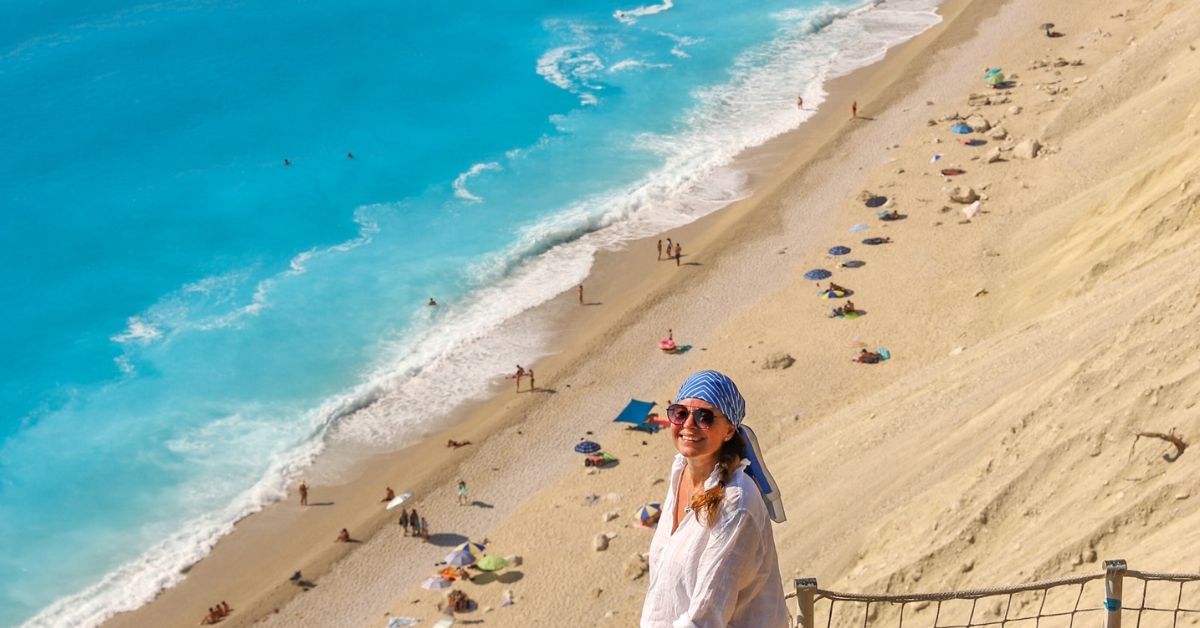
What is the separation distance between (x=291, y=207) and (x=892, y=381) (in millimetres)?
31164

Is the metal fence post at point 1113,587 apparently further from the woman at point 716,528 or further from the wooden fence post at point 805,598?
the woman at point 716,528

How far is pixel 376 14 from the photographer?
77.2m

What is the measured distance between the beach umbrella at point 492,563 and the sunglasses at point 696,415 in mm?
22274

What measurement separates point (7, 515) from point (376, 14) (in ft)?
159

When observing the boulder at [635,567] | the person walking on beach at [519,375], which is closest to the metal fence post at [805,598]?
the boulder at [635,567]

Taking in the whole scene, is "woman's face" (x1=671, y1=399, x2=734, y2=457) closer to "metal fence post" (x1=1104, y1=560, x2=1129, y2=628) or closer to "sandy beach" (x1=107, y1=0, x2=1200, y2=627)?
"metal fence post" (x1=1104, y1=560, x2=1129, y2=628)

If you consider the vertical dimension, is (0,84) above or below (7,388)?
above

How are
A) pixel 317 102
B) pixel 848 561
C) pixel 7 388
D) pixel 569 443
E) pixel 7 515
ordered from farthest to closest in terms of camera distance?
pixel 317 102, pixel 7 388, pixel 7 515, pixel 569 443, pixel 848 561

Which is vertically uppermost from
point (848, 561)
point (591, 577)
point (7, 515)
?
point (848, 561)

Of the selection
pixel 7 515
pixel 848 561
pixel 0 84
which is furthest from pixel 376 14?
pixel 848 561

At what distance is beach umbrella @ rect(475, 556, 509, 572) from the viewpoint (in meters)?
27.4

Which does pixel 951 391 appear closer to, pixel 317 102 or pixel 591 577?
pixel 591 577

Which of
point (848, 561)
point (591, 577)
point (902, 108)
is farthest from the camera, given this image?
point (902, 108)

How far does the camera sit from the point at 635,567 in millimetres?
25594
